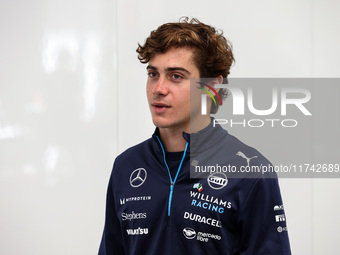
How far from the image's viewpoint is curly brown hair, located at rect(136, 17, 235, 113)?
141 cm

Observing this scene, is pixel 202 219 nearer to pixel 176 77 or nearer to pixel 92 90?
pixel 176 77

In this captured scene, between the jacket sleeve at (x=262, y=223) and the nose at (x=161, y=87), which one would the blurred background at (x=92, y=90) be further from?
the jacket sleeve at (x=262, y=223)

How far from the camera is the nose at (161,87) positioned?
136cm

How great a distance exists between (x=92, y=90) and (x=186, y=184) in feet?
5.00

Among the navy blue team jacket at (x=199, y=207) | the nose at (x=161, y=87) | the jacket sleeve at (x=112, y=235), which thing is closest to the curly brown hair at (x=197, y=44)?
the nose at (x=161, y=87)

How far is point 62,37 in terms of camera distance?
278 cm

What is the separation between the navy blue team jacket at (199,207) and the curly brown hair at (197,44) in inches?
8.3

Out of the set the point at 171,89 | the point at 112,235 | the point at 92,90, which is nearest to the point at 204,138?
the point at 171,89

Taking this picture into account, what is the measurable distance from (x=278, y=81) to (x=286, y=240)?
1.57 metres

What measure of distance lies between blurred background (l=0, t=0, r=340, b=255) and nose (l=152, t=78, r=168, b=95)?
136 cm

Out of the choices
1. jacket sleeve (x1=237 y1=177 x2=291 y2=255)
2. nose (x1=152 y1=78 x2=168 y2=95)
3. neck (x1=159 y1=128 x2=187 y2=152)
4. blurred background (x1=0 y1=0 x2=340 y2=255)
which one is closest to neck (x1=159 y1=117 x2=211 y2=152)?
neck (x1=159 y1=128 x2=187 y2=152)

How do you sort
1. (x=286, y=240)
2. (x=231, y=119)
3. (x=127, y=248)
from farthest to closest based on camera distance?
(x=231, y=119)
(x=127, y=248)
(x=286, y=240)

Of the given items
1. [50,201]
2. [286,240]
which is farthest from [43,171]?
[286,240]

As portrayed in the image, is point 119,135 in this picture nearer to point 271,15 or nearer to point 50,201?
point 50,201
